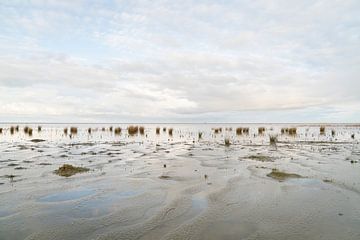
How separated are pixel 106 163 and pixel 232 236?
1207cm

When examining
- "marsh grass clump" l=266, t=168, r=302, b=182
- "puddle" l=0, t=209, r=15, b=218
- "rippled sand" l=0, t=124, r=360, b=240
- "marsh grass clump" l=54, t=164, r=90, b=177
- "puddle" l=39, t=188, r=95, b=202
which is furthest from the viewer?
Result: "marsh grass clump" l=54, t=164, r=90, b=177

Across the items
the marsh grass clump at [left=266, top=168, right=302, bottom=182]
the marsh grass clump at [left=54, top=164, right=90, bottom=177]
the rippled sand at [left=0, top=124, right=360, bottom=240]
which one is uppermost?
the marsh grass clump at [left=54, top=164, right=90, bottom=177]

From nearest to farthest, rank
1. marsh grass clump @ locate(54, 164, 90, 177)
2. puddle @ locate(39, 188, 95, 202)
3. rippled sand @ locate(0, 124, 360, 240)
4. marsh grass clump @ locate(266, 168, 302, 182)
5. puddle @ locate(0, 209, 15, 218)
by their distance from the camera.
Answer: rippled sand @ locate(0, 124, 360, 240) → puddle @ locate(0, 209, 15, 218) → puddle @ locate(39, 188, 95, 202) → marsh grass clump @ locate(266, 168, 302, 182) → marsh grass clump @ locate(54, 164, 90, 177)

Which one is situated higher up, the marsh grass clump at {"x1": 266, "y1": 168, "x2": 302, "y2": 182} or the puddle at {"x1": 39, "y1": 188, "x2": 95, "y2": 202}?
the marsh grass clump at {"x1": 266, "y1": 168, "x2": 302, "y2": 182}

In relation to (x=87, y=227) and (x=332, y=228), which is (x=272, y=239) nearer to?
(x=332, y=228)

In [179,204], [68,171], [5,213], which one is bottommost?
[179,204]

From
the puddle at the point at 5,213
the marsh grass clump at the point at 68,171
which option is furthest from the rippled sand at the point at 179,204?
the marsh grass clump at the point at 68,171

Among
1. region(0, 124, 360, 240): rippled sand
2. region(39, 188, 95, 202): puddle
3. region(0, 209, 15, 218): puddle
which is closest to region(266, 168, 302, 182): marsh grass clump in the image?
region(0, 124, 360, 240): rippled sand

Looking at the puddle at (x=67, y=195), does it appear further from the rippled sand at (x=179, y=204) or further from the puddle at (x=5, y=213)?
the puddle at (x=5, y=213)

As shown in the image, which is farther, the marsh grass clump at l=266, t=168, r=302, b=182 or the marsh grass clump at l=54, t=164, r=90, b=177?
the marsh grass clump at l=54, t=164, r=90, b=177

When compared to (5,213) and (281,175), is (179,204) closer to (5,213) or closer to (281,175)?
(5,213)

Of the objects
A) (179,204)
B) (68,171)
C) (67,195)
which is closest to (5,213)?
(67,195)

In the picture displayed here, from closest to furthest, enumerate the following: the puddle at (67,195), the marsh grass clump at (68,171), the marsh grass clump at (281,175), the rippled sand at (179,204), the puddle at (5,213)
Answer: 1. the rippled sand at (179,204)
2. the puddle at (5,213)
3. the puddle at (67,195)
4. the marsh grass clump at (281,175)
5. the marsh grass clump at (68,171)

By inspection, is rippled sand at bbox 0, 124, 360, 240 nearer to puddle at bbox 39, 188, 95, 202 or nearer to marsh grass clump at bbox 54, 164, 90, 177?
puddle at bbox 39, 188, 95, 202
